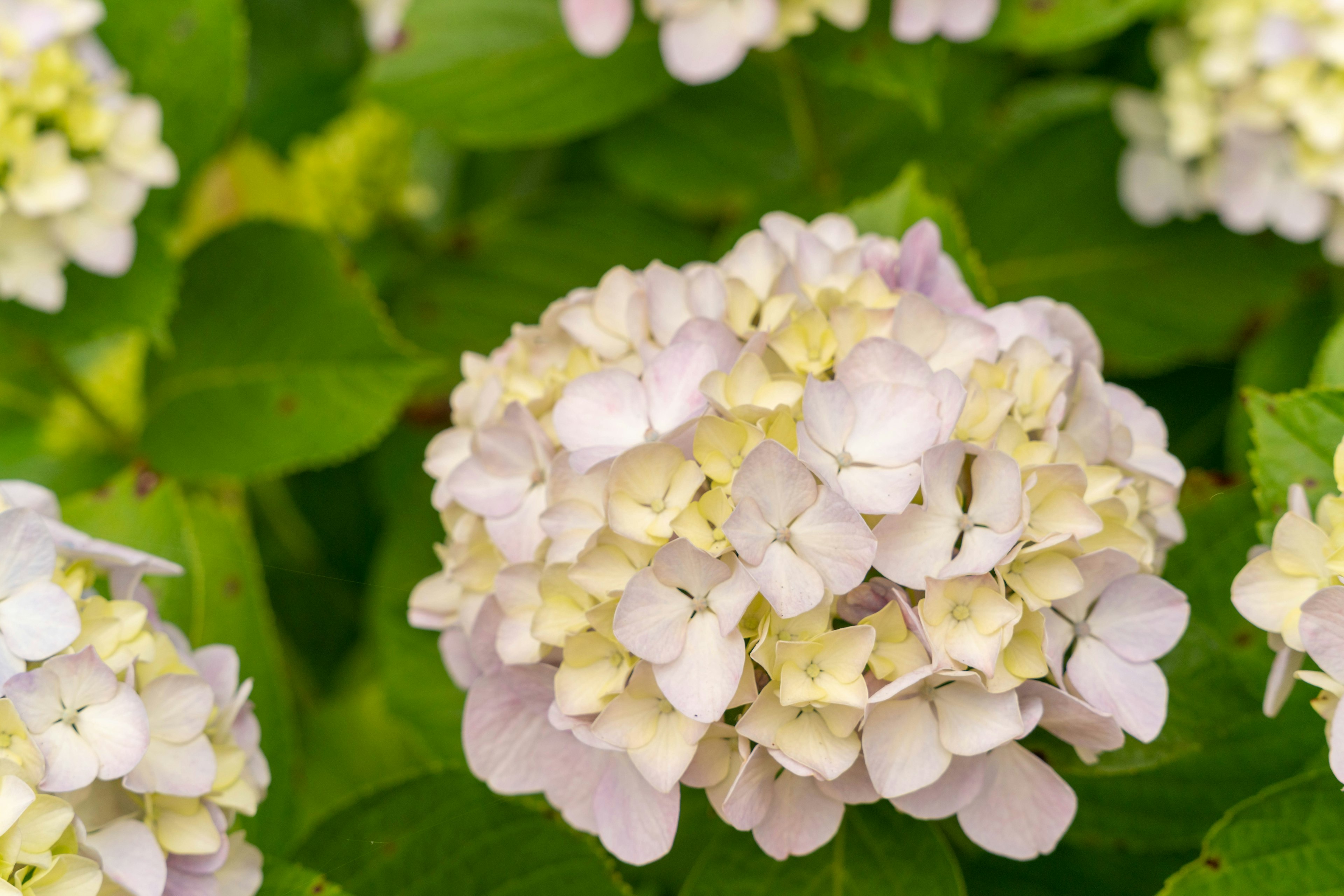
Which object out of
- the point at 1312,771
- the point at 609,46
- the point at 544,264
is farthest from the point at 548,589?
the point at 544,264

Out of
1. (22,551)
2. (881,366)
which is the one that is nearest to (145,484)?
(22,551)

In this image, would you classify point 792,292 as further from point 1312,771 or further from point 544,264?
point 544,264

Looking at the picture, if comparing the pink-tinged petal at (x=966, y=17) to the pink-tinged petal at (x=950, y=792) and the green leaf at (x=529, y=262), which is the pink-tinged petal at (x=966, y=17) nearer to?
the green leaf at (x=529, y=262)

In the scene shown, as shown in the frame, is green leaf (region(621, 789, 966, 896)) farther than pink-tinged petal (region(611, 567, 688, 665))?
Yes

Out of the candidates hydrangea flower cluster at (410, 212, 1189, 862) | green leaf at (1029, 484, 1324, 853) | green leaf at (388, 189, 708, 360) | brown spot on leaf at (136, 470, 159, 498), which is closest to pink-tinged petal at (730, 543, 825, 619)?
hydrangea flower cluster at (410, 212, 1189, 862)

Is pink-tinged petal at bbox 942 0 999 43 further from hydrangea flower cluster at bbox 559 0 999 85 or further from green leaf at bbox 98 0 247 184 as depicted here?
green leaf at bbox 98 0 247 184

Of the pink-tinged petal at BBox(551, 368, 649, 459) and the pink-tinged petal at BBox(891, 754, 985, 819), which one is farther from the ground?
the pink-tinged petal at BBox(551, 368, 649, 459)
